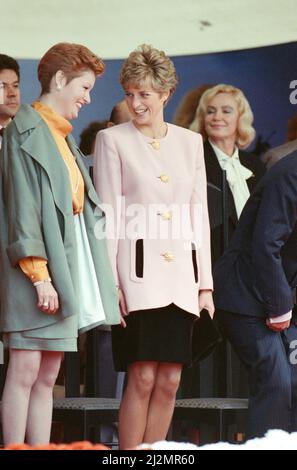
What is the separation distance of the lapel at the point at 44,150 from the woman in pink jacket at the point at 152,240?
0.34 meters

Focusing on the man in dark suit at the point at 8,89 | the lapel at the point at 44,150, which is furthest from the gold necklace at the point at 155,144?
the man in dark suit at the point at 8,89

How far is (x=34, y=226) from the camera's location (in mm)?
5309

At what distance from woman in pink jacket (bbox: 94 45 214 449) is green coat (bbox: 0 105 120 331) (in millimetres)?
211

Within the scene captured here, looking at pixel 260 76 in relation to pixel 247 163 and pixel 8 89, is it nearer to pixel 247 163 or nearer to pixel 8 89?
pixel 247 163

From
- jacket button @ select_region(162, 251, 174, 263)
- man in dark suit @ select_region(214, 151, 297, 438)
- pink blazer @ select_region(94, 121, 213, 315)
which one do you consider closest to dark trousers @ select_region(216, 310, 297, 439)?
man in dark suit @ select_region(214, 151, 297, 438)

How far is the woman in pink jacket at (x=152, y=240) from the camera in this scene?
223 inches

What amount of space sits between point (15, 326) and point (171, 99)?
1.54 meters

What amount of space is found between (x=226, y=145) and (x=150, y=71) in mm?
733

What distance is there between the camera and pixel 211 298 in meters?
5.89

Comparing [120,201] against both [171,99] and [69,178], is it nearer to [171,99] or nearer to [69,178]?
[69,178]

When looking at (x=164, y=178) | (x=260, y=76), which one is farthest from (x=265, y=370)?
(x=260, y=76)

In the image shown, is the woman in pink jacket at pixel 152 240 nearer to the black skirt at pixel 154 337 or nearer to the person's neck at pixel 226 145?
the black skirt at pixel 154 337

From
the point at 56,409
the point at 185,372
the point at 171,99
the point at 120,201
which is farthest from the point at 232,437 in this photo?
the point at 171,99

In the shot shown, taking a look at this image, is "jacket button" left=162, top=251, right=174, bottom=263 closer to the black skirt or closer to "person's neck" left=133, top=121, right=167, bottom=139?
the black skirt
